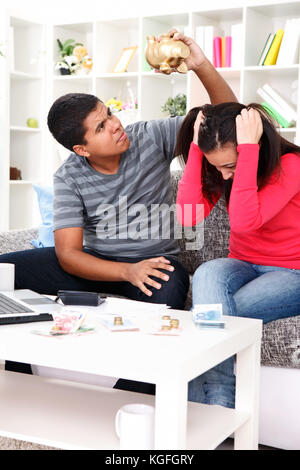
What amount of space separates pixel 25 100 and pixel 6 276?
327cm

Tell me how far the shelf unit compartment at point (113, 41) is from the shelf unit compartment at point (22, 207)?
1026mm

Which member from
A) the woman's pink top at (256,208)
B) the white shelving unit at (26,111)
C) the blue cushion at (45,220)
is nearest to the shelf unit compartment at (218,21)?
the white shelving unit at (26,111)

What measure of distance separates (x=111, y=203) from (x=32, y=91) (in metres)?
2.94

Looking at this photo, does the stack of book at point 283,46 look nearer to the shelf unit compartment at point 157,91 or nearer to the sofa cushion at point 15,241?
the shelf unit compartment at point 157,91

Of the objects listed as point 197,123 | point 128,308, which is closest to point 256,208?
point 197,123

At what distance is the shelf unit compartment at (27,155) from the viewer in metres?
4.86

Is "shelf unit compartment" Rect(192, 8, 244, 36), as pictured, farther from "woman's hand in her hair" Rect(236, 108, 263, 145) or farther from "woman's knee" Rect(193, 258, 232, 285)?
→ "woman's knee" Rect(193, 258, 232, 285)

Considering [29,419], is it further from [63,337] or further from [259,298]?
[259,298]

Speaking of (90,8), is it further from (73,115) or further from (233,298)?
(233,298)

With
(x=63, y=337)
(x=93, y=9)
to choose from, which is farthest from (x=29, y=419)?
(x=93, y=9)

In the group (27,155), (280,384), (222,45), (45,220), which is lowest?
(280,384)

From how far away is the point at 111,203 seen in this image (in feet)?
7.15

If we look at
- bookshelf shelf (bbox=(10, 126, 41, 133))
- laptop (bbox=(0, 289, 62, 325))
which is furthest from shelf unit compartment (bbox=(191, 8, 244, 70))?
laptop (bbox=(0, 289, 62, 325))

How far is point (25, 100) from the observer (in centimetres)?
487
